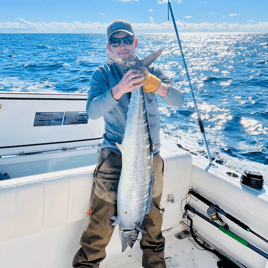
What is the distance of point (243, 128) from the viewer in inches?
332

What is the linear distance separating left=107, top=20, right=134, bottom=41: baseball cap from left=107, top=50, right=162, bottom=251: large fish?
408 millimetres

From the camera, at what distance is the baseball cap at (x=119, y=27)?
6.12ft

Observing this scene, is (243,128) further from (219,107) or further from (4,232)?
(4,232)

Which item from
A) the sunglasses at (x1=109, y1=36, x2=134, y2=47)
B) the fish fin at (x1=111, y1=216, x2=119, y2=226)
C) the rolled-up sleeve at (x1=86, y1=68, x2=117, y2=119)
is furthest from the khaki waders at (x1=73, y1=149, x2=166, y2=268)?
the sunglasses at (x1=109, y1=36, x2=134, y2=47)

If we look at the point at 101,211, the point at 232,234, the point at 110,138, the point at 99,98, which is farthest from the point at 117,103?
the point at 232,234

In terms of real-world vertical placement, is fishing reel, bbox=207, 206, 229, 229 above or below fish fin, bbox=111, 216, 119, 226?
below

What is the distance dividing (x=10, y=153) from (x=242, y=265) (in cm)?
321

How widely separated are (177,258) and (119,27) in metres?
2.49

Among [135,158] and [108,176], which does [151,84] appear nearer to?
A: [135,158]

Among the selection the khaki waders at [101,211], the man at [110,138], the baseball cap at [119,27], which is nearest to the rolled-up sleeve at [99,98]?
the man at [110,138]

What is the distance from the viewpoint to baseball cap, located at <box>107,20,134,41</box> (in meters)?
1.87

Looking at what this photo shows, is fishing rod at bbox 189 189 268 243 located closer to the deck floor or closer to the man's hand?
the deck floor

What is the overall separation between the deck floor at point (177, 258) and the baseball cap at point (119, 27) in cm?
229

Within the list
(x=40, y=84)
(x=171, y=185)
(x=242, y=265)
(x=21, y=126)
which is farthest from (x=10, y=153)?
(x=40, y=84)
